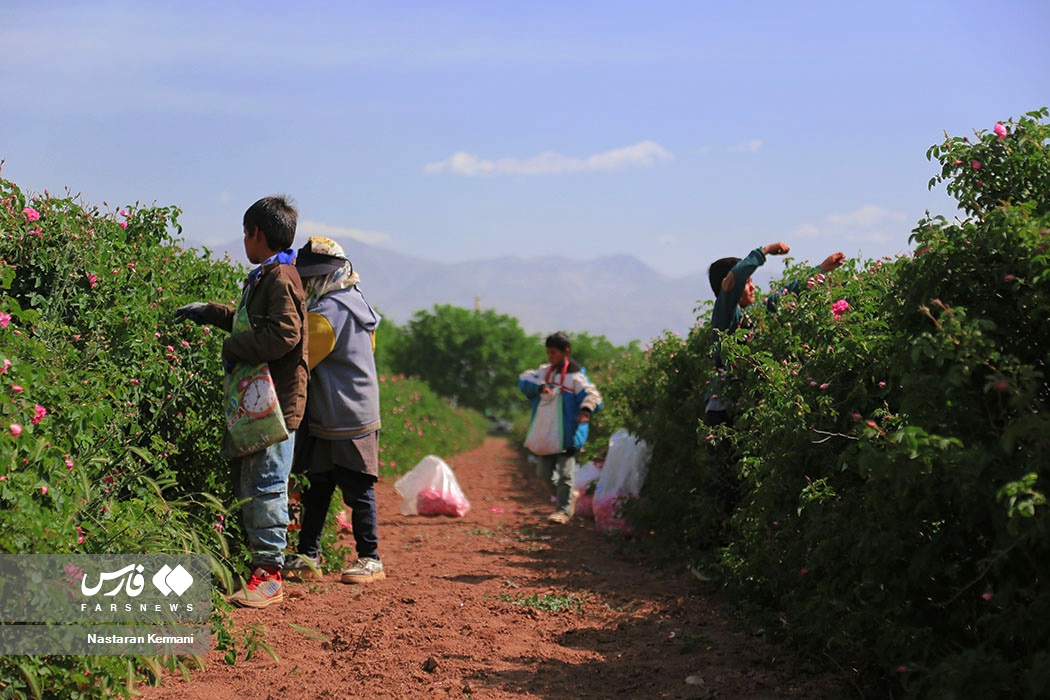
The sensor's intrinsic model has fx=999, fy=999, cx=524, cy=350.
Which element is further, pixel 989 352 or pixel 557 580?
pixel 557 580

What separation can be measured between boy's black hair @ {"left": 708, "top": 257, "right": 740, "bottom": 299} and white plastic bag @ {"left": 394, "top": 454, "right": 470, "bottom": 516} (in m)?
3.92

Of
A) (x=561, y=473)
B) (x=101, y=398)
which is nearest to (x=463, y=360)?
(x=561, y=473)

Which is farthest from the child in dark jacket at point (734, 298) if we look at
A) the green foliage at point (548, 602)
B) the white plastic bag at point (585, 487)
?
the white plastic bag at point (585, 487)

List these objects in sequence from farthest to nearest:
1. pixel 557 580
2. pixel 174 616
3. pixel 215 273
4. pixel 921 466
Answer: pixel 557 580, pixel 215 273, pixel 174 616, pixel 921 466

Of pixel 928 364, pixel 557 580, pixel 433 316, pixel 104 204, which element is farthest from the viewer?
pixel 433 316

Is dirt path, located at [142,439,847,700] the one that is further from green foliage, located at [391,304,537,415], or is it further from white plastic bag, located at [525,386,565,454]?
green foliage, located at [391,304,537,415]

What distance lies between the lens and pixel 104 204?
5004 mm

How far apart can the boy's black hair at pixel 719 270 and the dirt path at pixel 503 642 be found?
183 centimetres

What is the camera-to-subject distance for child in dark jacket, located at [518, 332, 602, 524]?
8953 mm

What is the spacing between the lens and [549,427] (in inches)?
352

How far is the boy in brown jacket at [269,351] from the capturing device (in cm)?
476

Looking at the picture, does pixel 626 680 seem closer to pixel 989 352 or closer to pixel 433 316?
pixel 989 352

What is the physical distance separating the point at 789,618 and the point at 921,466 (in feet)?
5.82

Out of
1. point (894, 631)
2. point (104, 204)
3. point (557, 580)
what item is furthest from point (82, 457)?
point (557, 580)
